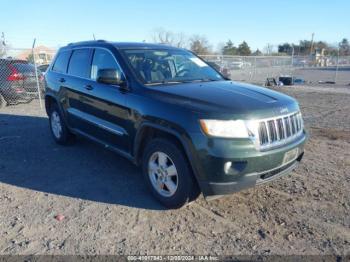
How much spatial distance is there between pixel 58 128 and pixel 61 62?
4.16ft

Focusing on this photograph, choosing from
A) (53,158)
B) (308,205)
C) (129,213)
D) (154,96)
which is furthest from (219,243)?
(53,158)

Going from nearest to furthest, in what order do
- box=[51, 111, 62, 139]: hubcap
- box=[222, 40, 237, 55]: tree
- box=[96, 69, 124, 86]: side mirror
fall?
box=[96, 69, 124, 86]: side mirror, box=[51, 111, 62, 139]: hubcap, box=[222, 40, 237, 55]: tree

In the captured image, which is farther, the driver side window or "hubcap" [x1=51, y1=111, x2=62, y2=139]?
"hubcap" [x1=51, y1=111, x2=62, y2=139]

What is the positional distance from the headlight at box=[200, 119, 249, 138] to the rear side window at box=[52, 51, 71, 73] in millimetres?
3707

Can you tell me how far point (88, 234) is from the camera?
3414 millimetres

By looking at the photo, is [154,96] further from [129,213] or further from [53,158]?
[53,158]

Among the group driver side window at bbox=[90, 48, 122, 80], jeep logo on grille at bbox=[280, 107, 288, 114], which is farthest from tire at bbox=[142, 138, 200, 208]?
driver side window at bbox=[90, 48, 122, 80]

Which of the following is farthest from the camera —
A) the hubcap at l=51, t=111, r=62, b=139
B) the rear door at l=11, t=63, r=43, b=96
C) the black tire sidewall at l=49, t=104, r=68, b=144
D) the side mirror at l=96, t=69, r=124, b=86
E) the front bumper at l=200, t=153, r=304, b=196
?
the rear door at l=11, t=63, r=43, b=96

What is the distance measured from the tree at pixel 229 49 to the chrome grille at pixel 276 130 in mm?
65627

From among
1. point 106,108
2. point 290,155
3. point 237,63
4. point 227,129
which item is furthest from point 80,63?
point 237,63

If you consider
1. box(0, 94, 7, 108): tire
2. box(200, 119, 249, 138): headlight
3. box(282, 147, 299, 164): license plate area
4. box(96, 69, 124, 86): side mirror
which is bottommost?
box(0, 94, 7, 108): tire

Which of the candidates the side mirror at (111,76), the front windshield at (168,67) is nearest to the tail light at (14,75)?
the front windshield at (168,67)

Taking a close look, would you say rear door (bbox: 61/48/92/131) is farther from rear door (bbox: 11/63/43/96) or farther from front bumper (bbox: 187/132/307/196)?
rear door (bbox: 11/63/43/96)

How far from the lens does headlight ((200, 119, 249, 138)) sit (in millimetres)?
3270
